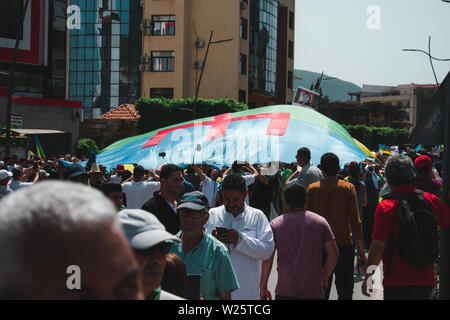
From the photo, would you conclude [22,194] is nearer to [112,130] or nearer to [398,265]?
[398,265]

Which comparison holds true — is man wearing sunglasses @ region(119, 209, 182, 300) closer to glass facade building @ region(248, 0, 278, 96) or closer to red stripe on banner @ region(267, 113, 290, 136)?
red stripe on banner @ region(267, 113, 290, 136)

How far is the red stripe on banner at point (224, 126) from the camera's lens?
17.7 metres

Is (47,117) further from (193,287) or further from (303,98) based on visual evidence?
(193,287)

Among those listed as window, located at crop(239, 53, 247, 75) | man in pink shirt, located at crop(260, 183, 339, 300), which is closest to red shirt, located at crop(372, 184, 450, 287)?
man in pink shirt, located at crop(260, 183, 339, 300)

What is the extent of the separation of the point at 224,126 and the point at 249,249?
47.2ft

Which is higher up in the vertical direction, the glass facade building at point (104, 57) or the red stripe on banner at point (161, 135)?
the glass facade building at point (104, 57)

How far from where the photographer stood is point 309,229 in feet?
15.8

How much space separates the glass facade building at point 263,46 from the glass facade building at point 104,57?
658 inches

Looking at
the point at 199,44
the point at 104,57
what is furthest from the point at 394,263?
the point at 104,57

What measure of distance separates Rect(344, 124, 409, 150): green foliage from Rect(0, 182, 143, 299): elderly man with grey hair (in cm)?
8157

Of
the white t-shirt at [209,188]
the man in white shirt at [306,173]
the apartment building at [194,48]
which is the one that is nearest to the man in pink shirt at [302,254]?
the man in white shirt at [306,173]

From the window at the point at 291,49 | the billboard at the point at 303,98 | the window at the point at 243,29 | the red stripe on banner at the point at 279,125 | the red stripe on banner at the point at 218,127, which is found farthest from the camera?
the window at the point at 291,49

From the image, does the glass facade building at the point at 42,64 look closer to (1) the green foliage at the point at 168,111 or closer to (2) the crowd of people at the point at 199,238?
(1) the green foliage at the point at 168,111

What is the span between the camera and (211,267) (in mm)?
Answer: 3816
